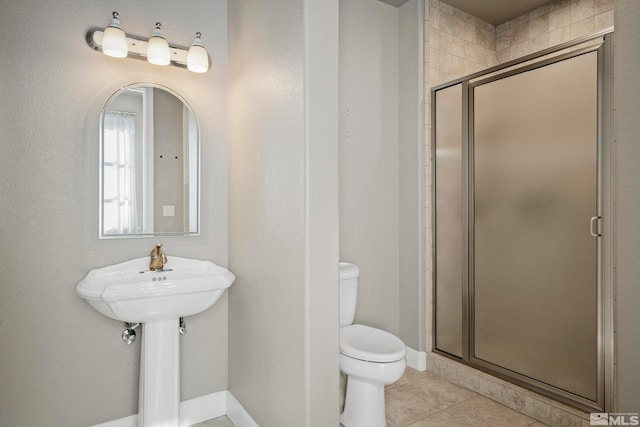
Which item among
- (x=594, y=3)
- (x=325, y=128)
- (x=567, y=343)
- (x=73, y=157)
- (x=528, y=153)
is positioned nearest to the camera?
(x=325, y=128)

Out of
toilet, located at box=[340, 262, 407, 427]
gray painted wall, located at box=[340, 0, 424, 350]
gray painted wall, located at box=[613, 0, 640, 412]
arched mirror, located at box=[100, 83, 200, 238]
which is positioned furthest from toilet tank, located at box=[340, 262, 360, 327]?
gray painted wall, located at box=[613, 0, 640, 412]

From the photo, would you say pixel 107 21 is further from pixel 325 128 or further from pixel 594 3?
pixel 594 3

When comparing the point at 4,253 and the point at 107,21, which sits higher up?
the point at 107,21

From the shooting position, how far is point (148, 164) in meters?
2.06

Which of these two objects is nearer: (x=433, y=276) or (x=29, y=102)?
(x=29, y=102)

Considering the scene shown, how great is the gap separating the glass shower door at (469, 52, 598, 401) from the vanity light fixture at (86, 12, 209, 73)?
180cm

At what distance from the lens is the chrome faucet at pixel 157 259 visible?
77.6 inches

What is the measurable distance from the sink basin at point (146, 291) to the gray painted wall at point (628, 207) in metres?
1.55

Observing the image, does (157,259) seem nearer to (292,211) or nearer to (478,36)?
(292,211)

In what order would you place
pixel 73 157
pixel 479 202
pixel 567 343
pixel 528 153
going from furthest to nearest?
pixel 479 202, pixel 528 153, pixel 567 343, pixel 73 157

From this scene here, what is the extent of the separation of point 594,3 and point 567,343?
2511 millimetres

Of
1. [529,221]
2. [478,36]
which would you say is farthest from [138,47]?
[478,36]

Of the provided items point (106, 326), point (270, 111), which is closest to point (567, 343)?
point (270, 111)

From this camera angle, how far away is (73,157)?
186cm
